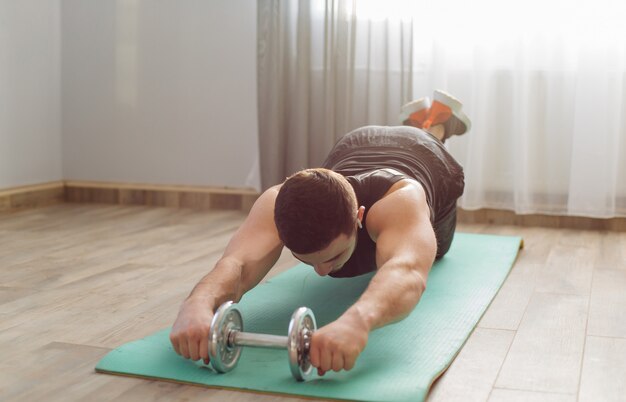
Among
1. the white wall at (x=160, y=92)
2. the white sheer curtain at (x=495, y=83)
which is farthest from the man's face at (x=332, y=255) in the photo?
the white wall at (x=160, y=92)

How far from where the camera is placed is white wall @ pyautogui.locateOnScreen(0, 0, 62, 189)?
409 cm

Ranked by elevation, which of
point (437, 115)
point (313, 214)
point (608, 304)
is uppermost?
point (437, 115)

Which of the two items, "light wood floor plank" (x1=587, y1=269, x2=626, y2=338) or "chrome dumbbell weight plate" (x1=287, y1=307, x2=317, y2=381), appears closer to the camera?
"chrome dumbbell weight plate" (x1=287, y1=307, x2=317, y2=381)

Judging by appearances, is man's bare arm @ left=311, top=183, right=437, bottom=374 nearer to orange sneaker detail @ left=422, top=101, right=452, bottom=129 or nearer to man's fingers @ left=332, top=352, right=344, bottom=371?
man's fingers @ left=332, top=352, right=344, bottom=371

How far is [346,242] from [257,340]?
31cm

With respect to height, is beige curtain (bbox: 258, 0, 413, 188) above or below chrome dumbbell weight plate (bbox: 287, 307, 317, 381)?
above

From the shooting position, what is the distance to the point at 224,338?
1682 mm

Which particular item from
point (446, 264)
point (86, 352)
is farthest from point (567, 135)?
point (86, 352)

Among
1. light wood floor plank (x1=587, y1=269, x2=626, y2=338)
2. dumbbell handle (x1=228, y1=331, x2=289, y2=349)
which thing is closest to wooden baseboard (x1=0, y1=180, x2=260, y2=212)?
light wood floor plank (x1=587, y1=269, x2=626, y2=338)

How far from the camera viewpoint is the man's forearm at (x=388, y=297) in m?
1.69

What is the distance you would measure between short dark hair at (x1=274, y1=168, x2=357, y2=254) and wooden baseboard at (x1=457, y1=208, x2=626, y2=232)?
89.3 inches

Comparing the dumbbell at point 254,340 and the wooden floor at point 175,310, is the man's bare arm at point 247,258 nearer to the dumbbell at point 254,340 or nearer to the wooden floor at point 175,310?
the dumbbell at point 254,340

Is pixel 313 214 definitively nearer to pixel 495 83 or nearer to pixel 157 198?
pixel 495 83

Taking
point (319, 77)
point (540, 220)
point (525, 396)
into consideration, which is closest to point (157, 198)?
point (319, 77)
